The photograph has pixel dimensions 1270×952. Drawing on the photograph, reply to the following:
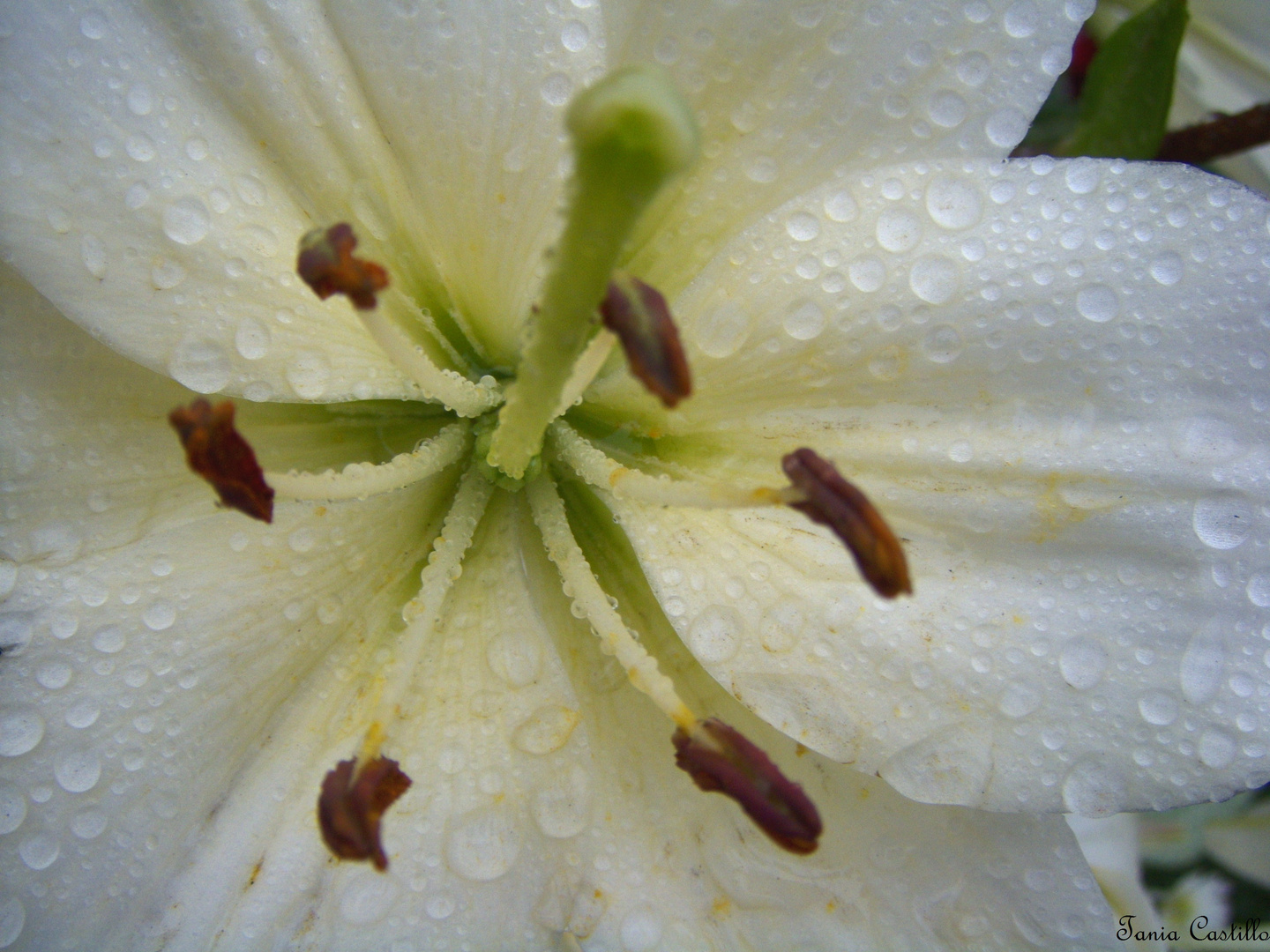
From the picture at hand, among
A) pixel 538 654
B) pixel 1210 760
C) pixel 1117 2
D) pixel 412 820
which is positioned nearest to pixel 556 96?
pixel 538 654

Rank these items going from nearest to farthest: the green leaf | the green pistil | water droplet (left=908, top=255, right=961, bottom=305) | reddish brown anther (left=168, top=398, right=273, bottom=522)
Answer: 1. the green pistil
2. reddish brown anther (left=168, top=398, right=273, bottom=522)
3. water droplet (left=908, top=255, right=961, bottom=305)
4. the green leaf

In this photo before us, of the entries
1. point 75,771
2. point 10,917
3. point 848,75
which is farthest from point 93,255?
point 848,75

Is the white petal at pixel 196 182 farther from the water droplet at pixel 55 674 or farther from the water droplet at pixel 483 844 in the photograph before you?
the water droplet at pixel 483 844

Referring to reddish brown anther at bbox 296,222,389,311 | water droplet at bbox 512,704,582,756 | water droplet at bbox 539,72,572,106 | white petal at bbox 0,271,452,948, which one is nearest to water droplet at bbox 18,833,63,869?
white petal at bbox 0,271,452,948

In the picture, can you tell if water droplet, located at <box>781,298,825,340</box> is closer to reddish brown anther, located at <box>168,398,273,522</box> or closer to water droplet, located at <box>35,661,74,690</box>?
reddish brown anther, located at <box>168,398,273,522</box>

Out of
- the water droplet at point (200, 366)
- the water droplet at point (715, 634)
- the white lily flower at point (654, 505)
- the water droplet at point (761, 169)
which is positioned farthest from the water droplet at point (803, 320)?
the water droplet at point (200, 366)

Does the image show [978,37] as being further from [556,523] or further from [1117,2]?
[1117,2]

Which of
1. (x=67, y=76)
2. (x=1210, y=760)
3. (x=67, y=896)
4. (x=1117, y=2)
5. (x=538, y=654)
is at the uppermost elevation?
(x=1117, y=2)
